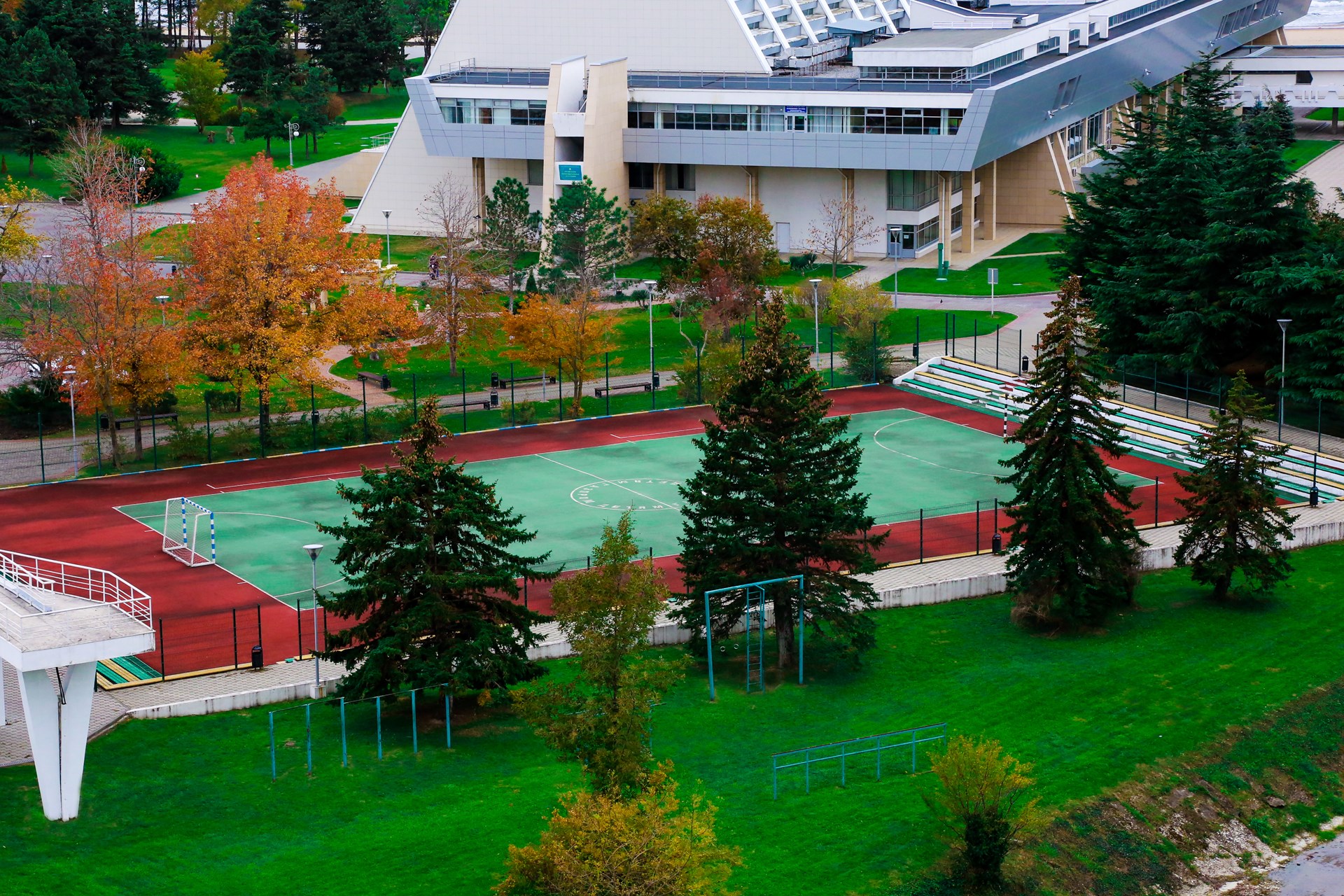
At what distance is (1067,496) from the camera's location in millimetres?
45656

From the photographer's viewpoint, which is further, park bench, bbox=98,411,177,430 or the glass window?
the glass window

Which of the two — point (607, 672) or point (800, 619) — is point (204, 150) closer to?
point (800, 619)

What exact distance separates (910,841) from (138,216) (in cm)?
4508

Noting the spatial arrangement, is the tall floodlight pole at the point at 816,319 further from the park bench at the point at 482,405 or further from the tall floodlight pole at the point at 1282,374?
the tall floodlight pole at the point at 1282,374

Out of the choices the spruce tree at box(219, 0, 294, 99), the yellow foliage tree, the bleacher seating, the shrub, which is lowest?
the yellow foliage tree

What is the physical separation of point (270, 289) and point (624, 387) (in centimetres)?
1546

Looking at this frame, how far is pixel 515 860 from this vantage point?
102 feet

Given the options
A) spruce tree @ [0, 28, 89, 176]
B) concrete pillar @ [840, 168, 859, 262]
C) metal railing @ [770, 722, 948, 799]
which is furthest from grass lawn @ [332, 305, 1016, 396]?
spruce tree @ [0, 28, 89, 176]

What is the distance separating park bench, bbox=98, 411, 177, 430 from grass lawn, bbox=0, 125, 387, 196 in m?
49.3

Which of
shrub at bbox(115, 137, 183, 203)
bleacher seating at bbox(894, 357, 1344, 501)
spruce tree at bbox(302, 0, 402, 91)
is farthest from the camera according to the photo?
spruce tree at bbox(302, 0, 402, 91)

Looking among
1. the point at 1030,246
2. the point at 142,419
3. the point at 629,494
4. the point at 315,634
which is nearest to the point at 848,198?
the point at 1030,246

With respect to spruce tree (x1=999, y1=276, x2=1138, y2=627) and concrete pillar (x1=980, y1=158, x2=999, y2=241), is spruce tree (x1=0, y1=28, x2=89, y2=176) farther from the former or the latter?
spruce tree (x1=999, y1=276, x2=1138, y2=627)

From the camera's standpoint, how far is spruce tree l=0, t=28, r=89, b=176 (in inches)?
4414

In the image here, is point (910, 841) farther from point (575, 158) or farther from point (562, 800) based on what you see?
point (575, 158)
